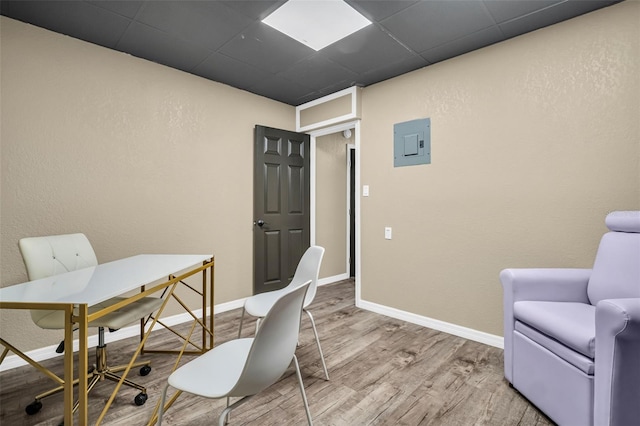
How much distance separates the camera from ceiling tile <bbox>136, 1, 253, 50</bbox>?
2.02 meters

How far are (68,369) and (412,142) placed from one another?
2973 mm

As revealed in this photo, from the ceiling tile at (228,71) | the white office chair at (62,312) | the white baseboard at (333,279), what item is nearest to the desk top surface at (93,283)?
the white office chair at (62,312)

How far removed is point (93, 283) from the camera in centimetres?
144

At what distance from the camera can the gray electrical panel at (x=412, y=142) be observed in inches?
115

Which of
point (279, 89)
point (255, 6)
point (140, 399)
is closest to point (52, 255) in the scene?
point (140, 399)

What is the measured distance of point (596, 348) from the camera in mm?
1259

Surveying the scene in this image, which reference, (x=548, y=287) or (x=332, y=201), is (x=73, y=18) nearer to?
(x=332, y=201)

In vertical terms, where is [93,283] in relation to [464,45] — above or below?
below

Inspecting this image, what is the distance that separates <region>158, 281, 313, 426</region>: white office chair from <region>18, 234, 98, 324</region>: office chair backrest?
1.20 metres

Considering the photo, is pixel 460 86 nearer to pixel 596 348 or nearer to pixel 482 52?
pixel 482 52

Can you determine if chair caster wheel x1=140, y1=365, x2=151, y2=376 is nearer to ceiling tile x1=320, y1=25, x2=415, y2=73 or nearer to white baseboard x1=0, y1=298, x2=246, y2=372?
white baseboard x1=0, y1=298, x2=246, y2=372

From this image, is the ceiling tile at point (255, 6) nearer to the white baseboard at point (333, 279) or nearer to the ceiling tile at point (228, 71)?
the ceiling tile at point (228, 71)

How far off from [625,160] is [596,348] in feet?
4.74

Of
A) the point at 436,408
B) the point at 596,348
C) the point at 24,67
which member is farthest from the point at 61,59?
the point at 596,348
